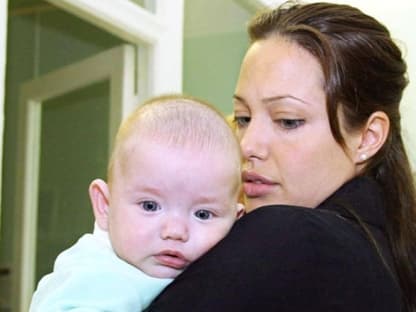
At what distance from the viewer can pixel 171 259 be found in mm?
1071

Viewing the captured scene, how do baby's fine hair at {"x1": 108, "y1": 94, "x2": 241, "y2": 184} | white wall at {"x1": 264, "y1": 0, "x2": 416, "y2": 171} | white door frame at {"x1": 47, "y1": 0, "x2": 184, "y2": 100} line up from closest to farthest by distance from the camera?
baby's fine hair at {"x1": 108, "y1": 94, "x2": 241, "y2": 184} → white door frame at {"x1": 47, "y1": 0, "x2": 184, "y2": 100} → white wall at {"x1": 264, "y1": 0, "x2": 416, "y2": 171}

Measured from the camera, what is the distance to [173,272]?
1.08m

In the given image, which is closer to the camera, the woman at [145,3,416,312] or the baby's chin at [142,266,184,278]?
the baby's chin at [142,266,184,278]

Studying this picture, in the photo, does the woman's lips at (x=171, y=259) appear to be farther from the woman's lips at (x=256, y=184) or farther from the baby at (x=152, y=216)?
the woman's lips at (x=256, y=184)

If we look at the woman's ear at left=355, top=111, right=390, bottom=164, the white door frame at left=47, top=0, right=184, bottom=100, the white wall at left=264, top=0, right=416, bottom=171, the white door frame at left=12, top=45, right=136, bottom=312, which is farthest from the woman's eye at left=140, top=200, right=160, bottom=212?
the white wall at left=264, top=0, right=416, bottom=171

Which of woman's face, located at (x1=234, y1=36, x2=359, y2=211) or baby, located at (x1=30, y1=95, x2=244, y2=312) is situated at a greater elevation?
woman's face, located at (x1=234, y1=36, x2=359, y2=211)

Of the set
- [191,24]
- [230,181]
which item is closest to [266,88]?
[230,181]

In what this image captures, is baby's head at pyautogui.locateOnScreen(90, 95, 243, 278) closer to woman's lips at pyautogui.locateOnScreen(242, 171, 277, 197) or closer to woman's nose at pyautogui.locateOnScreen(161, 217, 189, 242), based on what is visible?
woman's nose at pyautogui.locateOnScreen(161, 217, 189, 242)

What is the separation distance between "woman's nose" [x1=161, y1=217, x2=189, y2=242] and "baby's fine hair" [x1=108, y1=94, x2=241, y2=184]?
0.30ft

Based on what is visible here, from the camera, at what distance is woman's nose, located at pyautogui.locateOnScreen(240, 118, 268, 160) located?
138 centimetres

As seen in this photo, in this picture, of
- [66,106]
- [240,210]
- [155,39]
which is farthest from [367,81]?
[66,106]

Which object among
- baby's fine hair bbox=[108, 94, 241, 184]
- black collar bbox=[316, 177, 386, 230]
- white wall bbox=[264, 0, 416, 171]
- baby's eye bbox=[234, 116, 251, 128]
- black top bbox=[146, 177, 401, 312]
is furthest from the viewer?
white wall bbox=[264, 0, 416, 171]

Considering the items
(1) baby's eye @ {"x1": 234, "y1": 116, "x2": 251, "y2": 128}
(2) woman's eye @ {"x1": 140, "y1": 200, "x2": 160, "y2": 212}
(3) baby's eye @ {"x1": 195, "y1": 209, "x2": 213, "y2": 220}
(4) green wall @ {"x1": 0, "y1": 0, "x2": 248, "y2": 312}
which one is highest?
(4) green wall @ {"x1": 0, "y1": 0, "x2": 248, "y2": 312}

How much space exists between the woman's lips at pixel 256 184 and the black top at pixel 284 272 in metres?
0.28
